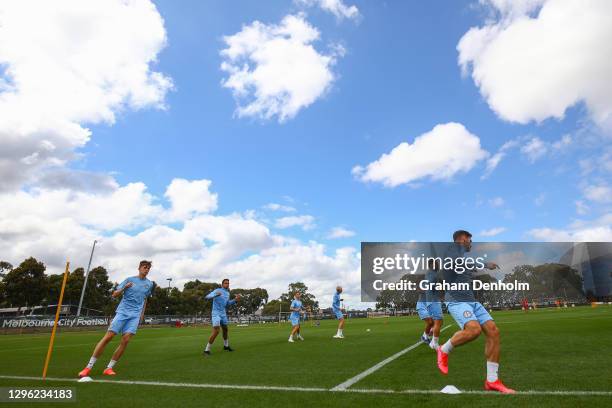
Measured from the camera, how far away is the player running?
32.5ft

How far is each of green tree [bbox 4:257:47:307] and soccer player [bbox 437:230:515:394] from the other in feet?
211

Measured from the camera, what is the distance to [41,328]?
3709 cm

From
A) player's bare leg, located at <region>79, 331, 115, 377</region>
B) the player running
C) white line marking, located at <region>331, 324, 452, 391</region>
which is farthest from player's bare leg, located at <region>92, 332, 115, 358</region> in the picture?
the player running

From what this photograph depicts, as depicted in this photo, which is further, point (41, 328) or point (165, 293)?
point (165, 293)

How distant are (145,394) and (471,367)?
5093 mm

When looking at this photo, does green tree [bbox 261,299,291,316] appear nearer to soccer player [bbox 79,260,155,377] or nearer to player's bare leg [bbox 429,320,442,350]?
player's bare leg [bbox 429,320,442,350]

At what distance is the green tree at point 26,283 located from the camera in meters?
54.4

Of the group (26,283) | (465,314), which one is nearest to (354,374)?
(465,314)

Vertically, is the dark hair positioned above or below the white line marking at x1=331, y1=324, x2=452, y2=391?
above

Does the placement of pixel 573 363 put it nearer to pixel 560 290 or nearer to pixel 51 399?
pixel 51 399

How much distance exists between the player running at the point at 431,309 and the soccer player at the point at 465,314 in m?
3.68

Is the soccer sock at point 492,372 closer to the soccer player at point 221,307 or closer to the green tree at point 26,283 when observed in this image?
the soccer player at point 221,307

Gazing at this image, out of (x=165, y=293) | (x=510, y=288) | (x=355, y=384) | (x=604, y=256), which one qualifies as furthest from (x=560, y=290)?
(x=355, y=384)

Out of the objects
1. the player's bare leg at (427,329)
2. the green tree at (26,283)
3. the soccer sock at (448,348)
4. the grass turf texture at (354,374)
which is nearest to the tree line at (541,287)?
the green tree at (26,283)
